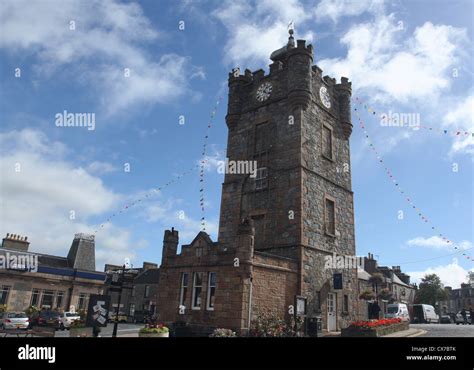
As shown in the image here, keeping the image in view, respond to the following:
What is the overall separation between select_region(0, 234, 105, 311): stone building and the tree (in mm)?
50351

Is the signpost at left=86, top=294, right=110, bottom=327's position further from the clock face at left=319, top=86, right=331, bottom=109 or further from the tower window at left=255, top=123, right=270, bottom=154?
the clock face at left=319, top=86, right=331, bottom=109

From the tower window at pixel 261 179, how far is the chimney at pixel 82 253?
29399mm

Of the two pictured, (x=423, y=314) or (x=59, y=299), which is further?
(x=423, y=314)

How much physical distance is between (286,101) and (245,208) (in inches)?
279

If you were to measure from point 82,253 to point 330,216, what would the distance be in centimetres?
3285

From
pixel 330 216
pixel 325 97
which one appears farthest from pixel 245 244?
pixel 325 97

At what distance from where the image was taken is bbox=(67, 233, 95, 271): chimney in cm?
4366

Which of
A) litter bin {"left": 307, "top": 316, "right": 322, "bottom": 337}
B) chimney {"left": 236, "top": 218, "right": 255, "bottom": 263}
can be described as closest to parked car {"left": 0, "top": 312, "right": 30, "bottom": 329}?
chimney {"left": 236, "top": 218, "right": 255, "bottom": 263}

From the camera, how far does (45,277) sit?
39000mm

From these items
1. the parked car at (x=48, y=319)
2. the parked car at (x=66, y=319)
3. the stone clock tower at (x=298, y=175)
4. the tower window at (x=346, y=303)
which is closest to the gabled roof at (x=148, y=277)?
the parked car at (x=66, y=319)

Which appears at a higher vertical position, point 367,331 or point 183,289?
point 183,289

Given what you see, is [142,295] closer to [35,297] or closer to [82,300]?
[82,300]
